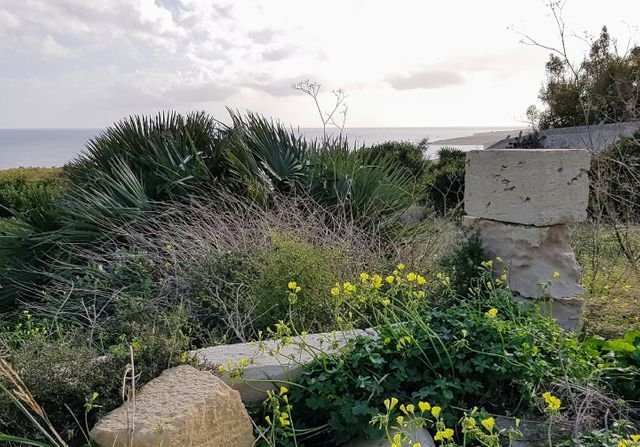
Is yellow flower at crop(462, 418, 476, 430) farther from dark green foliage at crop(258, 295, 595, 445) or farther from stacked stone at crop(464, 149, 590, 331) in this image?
stacked stone at crop(464, 149, 590, 331)

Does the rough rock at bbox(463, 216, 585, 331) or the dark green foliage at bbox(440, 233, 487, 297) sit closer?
the rough rock at bbox(463, 216, 585, 331)

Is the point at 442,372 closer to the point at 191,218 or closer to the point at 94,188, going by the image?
the point at 191,218

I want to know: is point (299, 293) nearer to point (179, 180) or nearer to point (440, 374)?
point (440, 374)

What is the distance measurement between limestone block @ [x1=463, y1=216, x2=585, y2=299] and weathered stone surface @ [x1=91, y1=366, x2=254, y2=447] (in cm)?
222

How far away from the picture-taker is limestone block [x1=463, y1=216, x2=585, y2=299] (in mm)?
3951

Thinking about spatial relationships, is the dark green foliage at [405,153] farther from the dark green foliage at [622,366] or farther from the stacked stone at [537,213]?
the dark green foliage at [622,366]

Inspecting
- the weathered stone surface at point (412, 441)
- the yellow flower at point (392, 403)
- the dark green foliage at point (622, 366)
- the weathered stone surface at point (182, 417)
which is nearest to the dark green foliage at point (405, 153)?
the dark green foliage at point (622, 366)

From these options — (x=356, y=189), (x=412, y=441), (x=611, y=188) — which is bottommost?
(x=412, y=441)

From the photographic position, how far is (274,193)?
545 cm

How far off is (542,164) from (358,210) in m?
1.94

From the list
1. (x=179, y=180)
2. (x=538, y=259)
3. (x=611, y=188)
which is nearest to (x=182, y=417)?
(x=538, y=259)

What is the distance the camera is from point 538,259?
398 cm

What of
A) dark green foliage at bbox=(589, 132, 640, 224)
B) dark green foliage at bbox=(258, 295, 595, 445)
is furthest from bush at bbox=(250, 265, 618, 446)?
dark green foliage at bbox=(589, 132, 640, 224)

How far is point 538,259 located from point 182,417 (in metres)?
A: 2.68
